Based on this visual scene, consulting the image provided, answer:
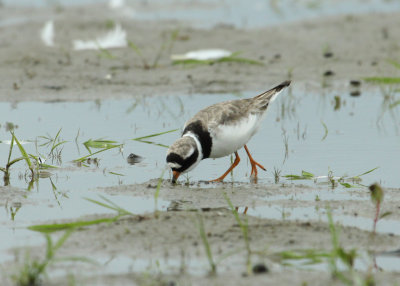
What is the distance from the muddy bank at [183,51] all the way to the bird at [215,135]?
409cm

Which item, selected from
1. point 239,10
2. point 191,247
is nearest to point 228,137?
point 191,247

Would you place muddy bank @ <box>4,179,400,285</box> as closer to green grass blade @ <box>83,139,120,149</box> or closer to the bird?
the bird

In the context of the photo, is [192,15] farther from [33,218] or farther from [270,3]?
[33,218]

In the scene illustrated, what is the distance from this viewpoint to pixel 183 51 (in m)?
14.4

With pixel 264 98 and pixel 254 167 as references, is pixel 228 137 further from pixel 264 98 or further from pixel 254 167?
pixel 264 98

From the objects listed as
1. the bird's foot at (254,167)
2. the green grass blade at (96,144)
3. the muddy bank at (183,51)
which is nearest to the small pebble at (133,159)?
the green grass blade at (96,144)

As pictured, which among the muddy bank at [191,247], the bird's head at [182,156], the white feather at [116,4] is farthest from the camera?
the white feather at [116,4]

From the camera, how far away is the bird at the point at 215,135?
7.11m

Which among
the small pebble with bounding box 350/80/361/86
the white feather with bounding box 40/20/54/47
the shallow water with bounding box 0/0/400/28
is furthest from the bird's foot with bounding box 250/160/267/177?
the shallow water with bounding box 0/0/400/28

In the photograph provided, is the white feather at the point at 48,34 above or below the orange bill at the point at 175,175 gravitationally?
above

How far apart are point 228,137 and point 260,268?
2.76 meters

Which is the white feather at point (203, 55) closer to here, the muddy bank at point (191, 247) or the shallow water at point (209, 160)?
the shallow water at point (209, 160)

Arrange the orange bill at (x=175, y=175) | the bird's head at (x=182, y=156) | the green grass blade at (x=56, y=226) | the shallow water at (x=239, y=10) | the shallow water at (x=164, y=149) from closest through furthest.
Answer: the green grass blade at (x=56, y=226), the shallow water at (x=164, y=149), the bird's head at (x=182, y=156), the orange bill at (x=175, y=175), the shallow water at (x=239, y=10)

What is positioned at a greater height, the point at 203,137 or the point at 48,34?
the point at 48,34
